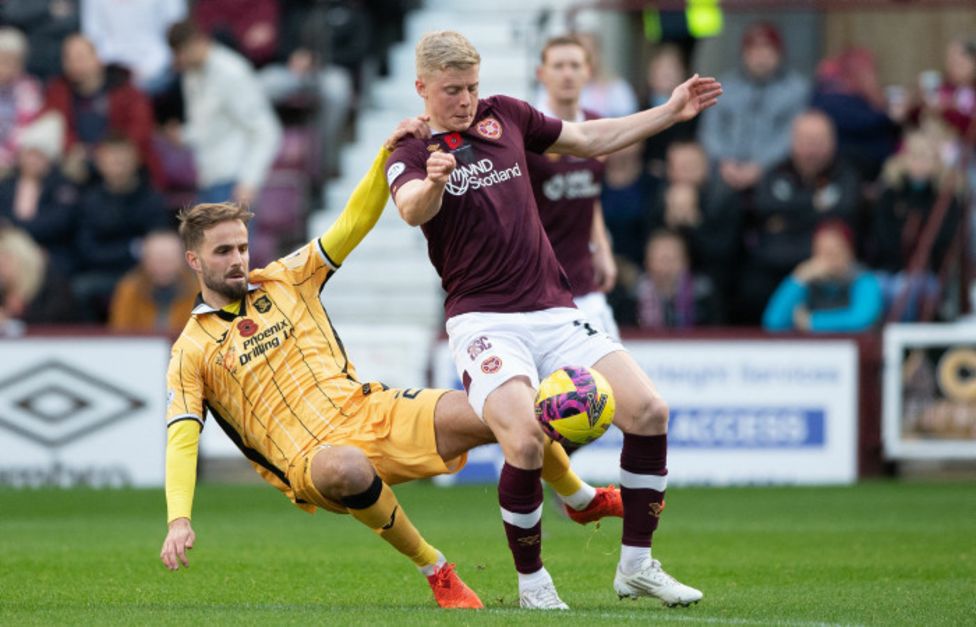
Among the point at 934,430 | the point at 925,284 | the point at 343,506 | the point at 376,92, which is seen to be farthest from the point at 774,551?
the point at 376,92

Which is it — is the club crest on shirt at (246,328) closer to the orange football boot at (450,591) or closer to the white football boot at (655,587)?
the orange football boot at (450,591)

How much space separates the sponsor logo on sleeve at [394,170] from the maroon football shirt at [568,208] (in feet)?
9.26

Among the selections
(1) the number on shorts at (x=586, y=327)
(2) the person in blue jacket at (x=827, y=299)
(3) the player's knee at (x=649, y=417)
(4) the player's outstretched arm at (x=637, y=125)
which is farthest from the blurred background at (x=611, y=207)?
(3) the player's knee at (x=649, y=417)

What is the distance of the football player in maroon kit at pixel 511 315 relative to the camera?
7.52 m

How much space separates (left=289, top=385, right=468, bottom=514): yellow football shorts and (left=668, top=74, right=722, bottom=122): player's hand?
1668mm

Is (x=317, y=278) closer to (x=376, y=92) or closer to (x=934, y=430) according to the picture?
(x=934, y=430)

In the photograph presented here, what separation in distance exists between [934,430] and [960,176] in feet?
8.17

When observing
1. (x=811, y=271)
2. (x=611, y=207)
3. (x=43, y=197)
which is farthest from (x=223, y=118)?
(x=811, y=271)

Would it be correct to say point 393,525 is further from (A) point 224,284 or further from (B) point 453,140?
(B) point 453,140

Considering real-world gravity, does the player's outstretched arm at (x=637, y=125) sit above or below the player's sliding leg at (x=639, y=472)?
above

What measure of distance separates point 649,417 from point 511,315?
735 millimetres

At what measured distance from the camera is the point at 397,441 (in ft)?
26.0

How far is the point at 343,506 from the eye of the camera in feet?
25.4

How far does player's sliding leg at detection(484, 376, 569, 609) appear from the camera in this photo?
7441 mm
